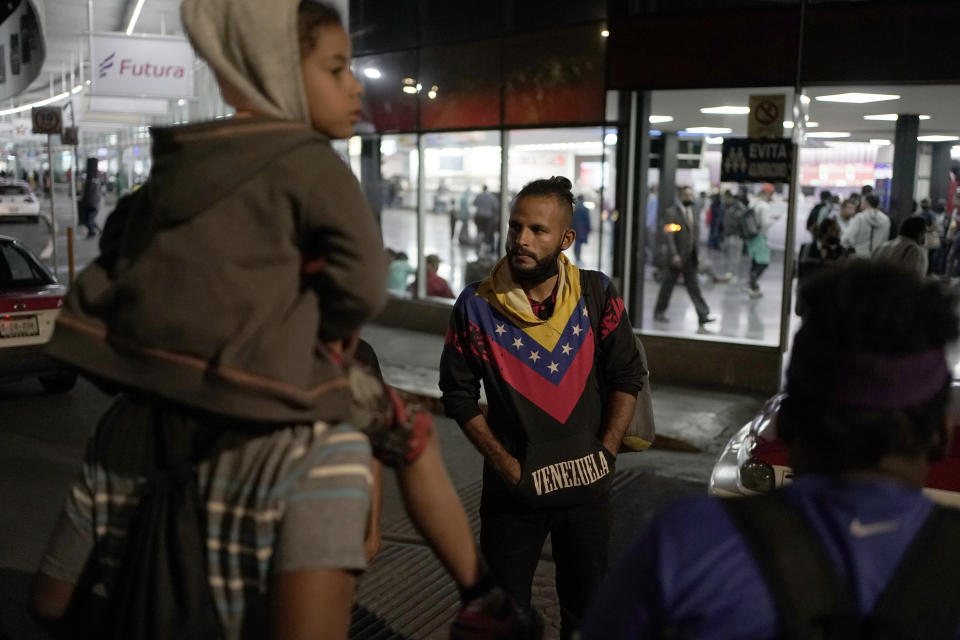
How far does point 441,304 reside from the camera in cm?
1350

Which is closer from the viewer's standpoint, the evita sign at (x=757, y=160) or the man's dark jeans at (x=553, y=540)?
the man's dark jeans at (x=553, y=540)

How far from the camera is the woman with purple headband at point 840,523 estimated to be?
4.42 feet

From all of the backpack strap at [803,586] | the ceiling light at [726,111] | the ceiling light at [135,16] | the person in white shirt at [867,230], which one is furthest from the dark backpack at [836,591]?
the ceiling light at [135,16]

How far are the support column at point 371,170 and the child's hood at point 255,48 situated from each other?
12905 millimetres

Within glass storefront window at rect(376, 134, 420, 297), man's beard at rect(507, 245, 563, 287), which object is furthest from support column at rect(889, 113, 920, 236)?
man's beard at rect(507, 245, 563, 287)

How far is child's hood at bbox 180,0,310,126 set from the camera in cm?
168

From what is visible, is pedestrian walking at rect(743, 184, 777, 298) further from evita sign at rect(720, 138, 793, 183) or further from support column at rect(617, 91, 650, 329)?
evita sign at rect(720, 138, 793, 183)

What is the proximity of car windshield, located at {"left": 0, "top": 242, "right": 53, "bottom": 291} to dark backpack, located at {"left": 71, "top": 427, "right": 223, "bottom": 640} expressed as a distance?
848cm

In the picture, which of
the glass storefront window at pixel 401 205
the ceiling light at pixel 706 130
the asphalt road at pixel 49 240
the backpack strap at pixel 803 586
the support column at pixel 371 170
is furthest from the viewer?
the asphalt road at pixel 49 240

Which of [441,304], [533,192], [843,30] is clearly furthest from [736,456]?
[441,304]

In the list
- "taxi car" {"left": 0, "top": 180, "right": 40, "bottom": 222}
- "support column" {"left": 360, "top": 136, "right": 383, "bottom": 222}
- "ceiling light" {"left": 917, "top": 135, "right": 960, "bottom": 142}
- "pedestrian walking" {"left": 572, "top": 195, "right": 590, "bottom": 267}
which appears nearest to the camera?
"support column" {"left": 360, "top": 136, "right": 383, "bottom": 222}

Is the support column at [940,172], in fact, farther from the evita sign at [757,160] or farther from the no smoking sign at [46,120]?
the no smoking sign at [46,120]

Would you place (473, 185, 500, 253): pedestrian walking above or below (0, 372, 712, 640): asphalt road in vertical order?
above

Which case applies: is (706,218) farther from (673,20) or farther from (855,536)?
(855,536)
